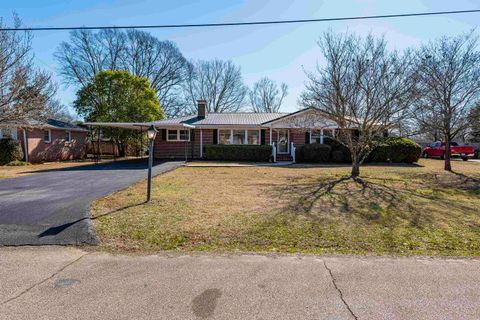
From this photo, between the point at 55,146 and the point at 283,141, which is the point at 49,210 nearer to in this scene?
the point at 283,141

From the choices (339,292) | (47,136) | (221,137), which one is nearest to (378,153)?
(221,137)

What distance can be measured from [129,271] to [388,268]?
3.13 m

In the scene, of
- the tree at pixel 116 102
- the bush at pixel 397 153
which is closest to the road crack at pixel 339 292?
the bush at pixel 397 153

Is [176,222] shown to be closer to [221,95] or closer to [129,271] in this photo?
[129,271]

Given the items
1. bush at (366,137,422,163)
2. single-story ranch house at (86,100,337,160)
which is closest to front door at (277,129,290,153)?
single-story ranch house at (86,100,337,160)

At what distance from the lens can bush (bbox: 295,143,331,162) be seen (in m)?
17.7

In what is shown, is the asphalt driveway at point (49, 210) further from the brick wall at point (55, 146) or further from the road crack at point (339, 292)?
the brick wall at point (55, 146)

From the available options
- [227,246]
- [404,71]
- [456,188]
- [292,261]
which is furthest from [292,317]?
[404,71]

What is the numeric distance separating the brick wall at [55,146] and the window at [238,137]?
12.6 metres

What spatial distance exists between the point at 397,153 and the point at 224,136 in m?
11.6

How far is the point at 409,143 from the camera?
17.8 m

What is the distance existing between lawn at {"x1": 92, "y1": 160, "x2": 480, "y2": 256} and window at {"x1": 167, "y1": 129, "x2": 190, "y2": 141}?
12119 mm

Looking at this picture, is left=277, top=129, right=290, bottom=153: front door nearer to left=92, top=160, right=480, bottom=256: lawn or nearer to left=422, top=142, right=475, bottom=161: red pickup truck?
left=92, top=160, right=480, bottom=256: lawn

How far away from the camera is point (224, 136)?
20.8m
